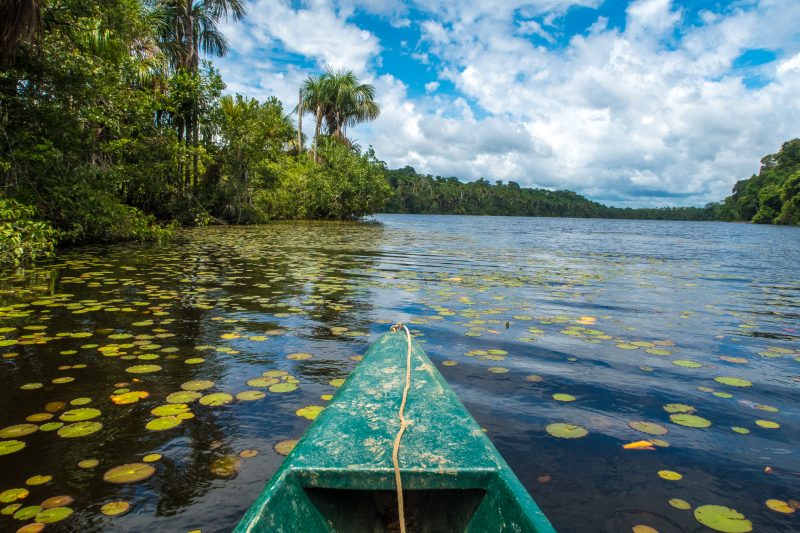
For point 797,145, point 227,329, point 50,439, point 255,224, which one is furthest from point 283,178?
point 797,145

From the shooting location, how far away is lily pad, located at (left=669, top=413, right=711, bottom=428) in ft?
9.85

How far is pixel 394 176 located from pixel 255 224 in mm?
93814

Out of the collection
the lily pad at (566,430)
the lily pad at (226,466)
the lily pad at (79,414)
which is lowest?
the lily pad at (226,466)

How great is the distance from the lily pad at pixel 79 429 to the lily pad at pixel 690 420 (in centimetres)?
369

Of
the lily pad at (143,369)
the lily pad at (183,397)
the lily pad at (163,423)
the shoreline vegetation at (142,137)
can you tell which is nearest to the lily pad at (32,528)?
the lily pad at (163,423)

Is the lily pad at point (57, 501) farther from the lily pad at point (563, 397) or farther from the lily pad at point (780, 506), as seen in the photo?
the lily pad at point (780, 506)

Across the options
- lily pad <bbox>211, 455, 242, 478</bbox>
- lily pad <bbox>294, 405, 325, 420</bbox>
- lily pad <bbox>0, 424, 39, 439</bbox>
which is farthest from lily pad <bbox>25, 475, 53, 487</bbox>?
lily pad <bbox>294, 405, 325, 420</bbox>

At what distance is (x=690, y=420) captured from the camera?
121 inches

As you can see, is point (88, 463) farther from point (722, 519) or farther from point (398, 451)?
point (722, 519)

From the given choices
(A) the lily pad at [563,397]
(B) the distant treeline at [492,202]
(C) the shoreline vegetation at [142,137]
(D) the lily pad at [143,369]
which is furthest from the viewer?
(B) the distant treeline at [492,202]

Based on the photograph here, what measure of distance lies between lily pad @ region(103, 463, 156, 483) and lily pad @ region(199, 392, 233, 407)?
756mm

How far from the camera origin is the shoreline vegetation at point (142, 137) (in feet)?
29.3

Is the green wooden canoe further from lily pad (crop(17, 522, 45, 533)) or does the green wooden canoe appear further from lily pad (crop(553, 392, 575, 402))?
lily pad (crop(553, 392, 575, 402))

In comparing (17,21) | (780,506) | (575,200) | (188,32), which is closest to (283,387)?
(780,506)
